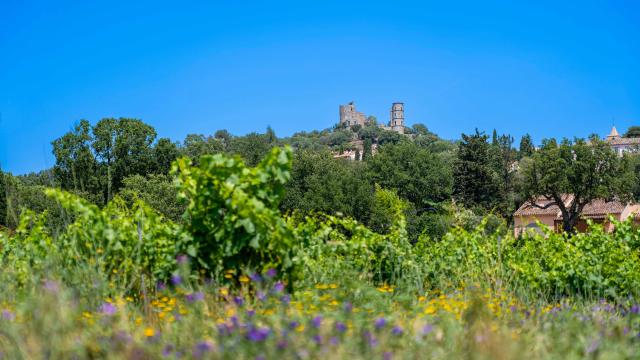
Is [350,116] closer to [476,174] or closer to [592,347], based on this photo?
[476,174]

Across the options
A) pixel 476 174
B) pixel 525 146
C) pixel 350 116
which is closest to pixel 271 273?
pixel 476 174

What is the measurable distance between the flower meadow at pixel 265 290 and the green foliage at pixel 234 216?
0.01 metres

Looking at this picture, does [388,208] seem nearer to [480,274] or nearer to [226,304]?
[480,274]

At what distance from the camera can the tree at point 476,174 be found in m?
48.2

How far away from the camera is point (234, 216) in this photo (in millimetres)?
4422

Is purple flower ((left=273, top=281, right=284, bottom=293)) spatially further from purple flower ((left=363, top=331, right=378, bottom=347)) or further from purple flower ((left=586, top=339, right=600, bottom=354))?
purple flower ((left=586, top=339, right=600, bottom=354))

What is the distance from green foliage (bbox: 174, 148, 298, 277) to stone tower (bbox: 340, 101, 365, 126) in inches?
7099

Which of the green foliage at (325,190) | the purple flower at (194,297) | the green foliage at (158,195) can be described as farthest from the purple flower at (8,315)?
the green foliage at (325,190)

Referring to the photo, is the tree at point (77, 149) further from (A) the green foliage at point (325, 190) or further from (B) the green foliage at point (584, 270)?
(B) the green foliage at point (584, 270)

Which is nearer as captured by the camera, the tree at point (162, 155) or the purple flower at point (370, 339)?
→ the purple flower at point (370, 339)

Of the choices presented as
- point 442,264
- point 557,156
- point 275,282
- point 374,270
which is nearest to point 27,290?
point 275,282

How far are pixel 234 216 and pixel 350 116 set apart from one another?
184 metres

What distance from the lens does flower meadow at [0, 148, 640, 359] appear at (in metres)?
2.93

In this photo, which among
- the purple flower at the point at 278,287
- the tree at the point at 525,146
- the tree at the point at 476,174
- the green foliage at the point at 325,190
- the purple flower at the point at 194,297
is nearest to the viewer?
the purple flower at the point at 194,297
